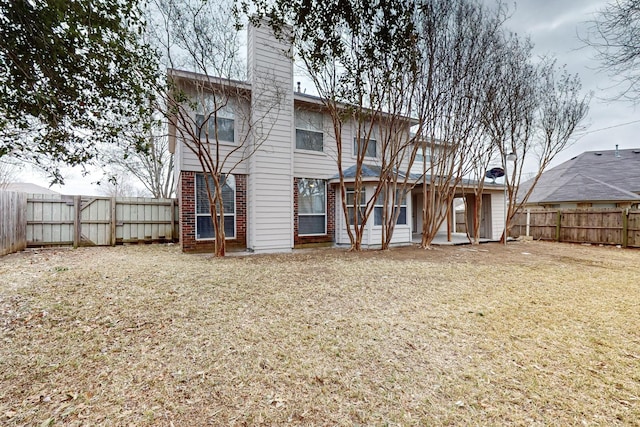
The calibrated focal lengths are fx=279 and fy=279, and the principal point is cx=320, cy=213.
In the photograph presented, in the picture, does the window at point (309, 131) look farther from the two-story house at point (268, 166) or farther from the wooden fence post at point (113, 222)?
the wooden fence post at point (113, 222)

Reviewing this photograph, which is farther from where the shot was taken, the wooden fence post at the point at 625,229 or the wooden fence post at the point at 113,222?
the wooden fence post at the point at 625,229

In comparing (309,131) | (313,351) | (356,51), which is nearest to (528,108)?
(356,51)

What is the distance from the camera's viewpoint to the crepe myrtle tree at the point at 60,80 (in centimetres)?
265

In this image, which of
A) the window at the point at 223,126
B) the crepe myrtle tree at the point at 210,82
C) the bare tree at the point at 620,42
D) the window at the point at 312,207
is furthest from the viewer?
the window at the point at 312,207

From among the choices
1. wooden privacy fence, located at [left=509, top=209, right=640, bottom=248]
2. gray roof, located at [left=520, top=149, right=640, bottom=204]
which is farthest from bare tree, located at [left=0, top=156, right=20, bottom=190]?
gray roof, located at [left=520, top=149, right=640, bottom=204]

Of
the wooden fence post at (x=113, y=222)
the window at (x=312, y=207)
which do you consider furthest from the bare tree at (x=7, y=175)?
the window at (x=312, y=207)

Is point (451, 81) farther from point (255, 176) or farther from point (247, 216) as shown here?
point (247, 216)

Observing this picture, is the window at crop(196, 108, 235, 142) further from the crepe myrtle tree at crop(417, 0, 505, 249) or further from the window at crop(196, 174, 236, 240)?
the crepe myrtle tree at crop(417, 0, 505, 249)

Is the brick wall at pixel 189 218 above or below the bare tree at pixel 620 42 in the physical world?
below

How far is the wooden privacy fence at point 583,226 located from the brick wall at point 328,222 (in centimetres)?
826

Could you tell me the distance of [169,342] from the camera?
9.07 ft

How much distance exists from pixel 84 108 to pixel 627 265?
37.3ft

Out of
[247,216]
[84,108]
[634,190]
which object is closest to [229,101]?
[247,216]

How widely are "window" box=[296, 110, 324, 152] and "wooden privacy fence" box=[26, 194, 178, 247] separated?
221 inches
